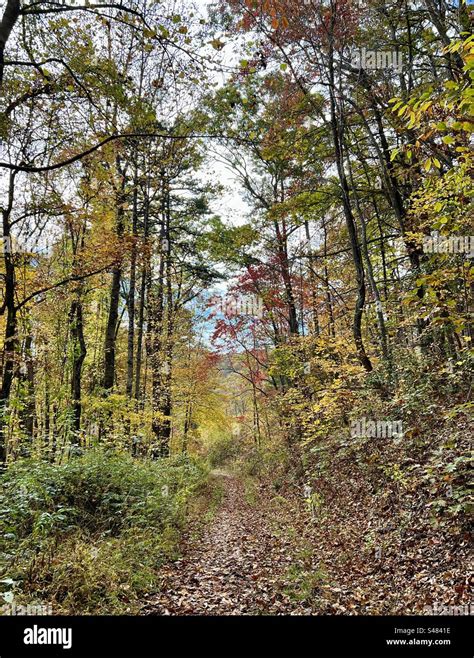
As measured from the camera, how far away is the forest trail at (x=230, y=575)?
4.40 metres

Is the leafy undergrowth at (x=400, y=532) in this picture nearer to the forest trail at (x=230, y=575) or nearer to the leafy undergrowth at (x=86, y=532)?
the forest trail at (x=230, y=575)

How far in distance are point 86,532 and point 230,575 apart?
236 centimetres

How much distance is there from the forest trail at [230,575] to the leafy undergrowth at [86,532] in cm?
35

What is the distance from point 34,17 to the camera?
5.07m

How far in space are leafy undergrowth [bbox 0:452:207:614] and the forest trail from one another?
35 centimetres

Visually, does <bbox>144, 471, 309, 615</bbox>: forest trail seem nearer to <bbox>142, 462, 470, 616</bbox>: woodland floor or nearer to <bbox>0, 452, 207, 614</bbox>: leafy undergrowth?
<bbox>142, 462, 470, 616</bbox>: woodland floor

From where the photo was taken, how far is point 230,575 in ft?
18.1

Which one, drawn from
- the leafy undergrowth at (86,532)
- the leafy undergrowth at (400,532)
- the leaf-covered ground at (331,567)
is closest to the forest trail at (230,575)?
the leaf-covered ground at (331,567)

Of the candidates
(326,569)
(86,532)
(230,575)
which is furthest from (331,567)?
(86,532)

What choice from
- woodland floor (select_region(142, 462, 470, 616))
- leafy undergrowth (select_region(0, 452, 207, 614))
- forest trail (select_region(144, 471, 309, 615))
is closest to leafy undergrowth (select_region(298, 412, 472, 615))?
woodland floor (select_region(142, 462, 470, 616))

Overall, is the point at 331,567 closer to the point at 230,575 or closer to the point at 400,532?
the point at 400,532

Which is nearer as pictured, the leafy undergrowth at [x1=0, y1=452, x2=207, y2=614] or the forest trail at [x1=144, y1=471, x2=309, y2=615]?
the leafy undergrowth at [x1=0, y1=452, x2=207, y2=614]

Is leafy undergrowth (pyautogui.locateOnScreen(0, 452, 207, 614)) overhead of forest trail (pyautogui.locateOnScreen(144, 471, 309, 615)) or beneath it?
overhead

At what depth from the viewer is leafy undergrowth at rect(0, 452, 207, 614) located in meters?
4.14
